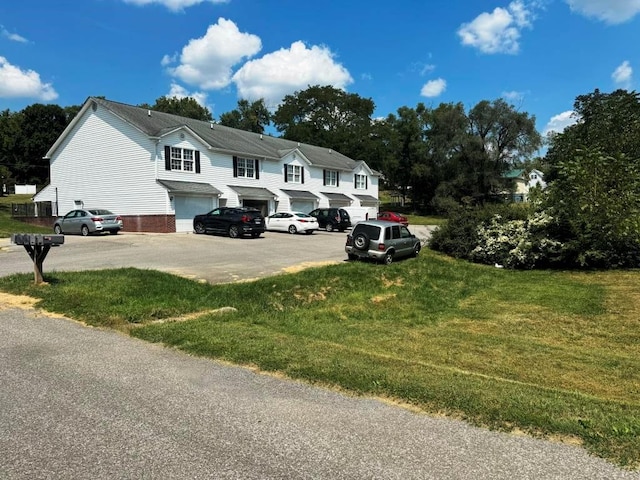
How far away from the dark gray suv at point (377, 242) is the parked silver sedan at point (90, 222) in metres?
15.4

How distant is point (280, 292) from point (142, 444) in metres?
8.46

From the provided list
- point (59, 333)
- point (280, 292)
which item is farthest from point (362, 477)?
point (280, 292)

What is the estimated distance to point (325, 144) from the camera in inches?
3004

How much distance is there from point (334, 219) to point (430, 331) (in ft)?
79.4

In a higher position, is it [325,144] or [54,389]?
[325,144]

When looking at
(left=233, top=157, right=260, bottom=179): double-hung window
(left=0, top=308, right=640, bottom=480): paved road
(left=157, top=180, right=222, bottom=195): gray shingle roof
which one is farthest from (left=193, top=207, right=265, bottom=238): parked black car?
(left=0, top=308, right=640, bottom=480): paved road

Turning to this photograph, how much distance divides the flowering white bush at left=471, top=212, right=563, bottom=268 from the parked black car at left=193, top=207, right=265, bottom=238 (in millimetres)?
12034

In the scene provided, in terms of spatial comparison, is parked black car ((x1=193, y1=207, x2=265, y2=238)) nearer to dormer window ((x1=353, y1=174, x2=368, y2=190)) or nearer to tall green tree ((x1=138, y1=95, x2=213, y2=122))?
dormer window ((x1=353, y1=174, x2=368, y2=190))

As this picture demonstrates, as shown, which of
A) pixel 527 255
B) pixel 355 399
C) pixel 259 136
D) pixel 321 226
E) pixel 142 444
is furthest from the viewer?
pixel 259 136

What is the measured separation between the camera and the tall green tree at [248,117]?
91062 millimetres

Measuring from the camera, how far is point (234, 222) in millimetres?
26000

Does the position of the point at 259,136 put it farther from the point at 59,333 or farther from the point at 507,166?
the point at 59,333

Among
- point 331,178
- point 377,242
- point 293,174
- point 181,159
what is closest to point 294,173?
point 293,174

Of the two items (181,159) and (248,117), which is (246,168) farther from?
(248,117)
